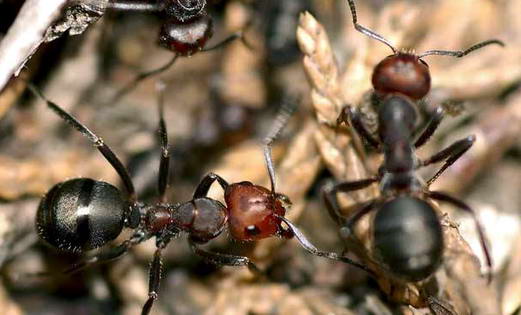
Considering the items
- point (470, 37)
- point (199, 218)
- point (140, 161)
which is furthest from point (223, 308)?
point (470, 37)

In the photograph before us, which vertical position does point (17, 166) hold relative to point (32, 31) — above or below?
below

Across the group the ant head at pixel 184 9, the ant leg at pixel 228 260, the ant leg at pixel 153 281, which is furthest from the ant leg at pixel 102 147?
the ant head at pixel 184 9

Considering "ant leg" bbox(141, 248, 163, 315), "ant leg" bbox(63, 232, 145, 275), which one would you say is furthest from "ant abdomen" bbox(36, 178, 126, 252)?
"ant leg" bbox(141, 248, 163, 315)

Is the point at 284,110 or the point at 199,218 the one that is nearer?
the point at 199,218

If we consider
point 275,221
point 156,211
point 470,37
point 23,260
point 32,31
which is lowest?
point 23,260

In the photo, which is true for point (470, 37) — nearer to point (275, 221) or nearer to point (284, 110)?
point (284, 110)

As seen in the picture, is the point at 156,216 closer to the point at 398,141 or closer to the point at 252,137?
the point at 252,137

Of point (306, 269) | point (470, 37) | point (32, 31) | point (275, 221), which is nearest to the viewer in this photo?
point (32, 31)

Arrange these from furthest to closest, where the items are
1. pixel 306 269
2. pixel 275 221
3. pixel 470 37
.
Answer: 1. pixel 470 37
2. pixel 306 269
3. pixel 275 221
